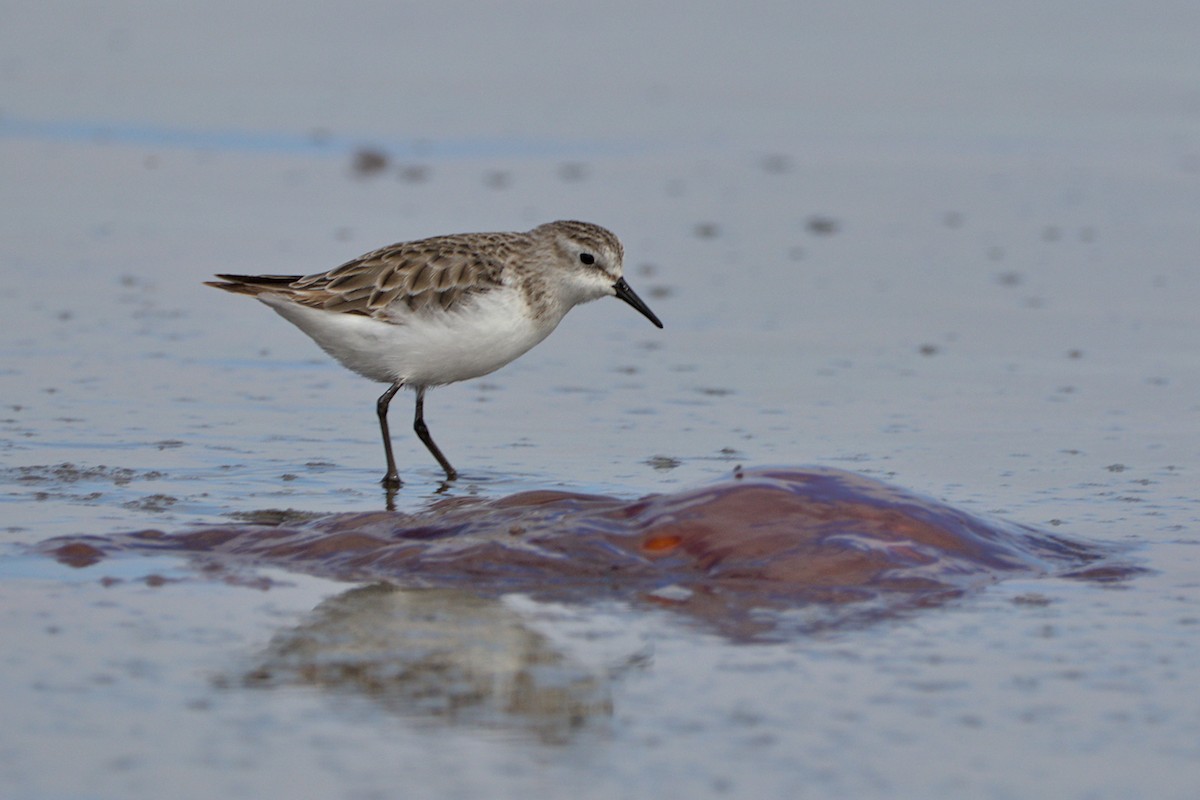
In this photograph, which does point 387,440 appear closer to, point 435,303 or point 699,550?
point 435,303

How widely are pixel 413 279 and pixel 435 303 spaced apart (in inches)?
7.1

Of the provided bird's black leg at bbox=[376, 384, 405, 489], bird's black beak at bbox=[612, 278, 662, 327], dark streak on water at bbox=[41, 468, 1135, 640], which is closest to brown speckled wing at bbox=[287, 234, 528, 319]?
bird's black leg at bbox=[376, 384, 405, 489]

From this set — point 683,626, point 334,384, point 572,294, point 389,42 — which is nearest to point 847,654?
point 683,626

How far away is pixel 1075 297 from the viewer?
1009 cm

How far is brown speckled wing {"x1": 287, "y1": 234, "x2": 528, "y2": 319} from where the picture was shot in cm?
775

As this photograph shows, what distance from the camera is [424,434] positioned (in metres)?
7.68

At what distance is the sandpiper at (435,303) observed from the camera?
7.69 meters

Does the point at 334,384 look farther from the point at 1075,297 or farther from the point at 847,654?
the point at 847,654

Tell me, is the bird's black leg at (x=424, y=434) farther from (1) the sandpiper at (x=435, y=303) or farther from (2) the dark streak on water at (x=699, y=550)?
(2) the dark streak on water at (x=699, y=550)

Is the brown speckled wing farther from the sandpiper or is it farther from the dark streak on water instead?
the dark streak on water

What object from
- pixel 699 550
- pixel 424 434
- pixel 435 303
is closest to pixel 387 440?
pixel 424 434

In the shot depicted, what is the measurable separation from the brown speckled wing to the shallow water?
1.95 ft

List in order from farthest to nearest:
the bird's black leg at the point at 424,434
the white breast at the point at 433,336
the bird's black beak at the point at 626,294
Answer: the bird's black beak at the point at 626,294
the white breast at the point at 433,336
the bird's black leg at the point at 424,434

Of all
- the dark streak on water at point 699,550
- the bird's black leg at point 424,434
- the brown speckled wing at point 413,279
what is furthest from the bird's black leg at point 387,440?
the dark streak on water at point 699,550
